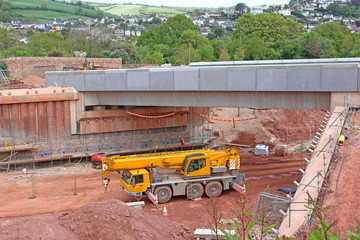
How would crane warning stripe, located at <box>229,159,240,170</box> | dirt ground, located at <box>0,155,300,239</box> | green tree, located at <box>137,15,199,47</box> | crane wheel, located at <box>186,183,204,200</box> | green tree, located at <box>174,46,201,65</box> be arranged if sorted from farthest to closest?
green tree, located at <box>137,15,199,47</box>, green tree, located at <box>174,46,201,65</box>, crane warning stripe, located at <box>229,159,240,170</box>, crane wheel, located at <box>186,183,204,200</box>, dirt ground, located at <box>0,155,300,239</box>

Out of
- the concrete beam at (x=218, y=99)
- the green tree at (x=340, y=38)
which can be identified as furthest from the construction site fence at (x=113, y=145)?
the green tree at (x=340, y=38)

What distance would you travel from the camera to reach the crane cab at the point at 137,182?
821 inches

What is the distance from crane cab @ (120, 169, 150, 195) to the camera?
68.4 ft

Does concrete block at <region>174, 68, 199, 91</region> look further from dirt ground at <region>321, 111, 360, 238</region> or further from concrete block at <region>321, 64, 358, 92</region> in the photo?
dirt ground at <region>321, 111, 360, 238</region>

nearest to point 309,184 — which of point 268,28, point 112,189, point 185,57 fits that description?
point 112,189

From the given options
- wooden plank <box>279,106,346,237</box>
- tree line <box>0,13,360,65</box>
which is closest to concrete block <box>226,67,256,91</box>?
wooden plank <box>279,106,346,237</box>

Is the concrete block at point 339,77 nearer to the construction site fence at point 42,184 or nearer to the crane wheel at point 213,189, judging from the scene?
the crane wheel at point 213,189

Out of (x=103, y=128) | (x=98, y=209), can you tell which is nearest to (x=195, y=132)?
(x=103, y=128)

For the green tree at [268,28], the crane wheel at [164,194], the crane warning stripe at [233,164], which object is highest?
the green tree at [268,28]

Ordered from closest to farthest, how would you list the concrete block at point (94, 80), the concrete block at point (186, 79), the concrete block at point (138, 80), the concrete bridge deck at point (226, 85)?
the concrete bridge deck at point (226, 85) → the concrete block at point (186, 79) → the concrete block at point (138, 80) → the concrete block at point (94, 80)

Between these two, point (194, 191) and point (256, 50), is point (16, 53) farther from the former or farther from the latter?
point (194, 191)

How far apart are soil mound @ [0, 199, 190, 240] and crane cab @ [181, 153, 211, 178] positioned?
5859 mm

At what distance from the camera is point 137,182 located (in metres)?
20.9

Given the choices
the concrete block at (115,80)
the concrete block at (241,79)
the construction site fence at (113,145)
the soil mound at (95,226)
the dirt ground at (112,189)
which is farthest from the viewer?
the construction site fence at (113,145)
